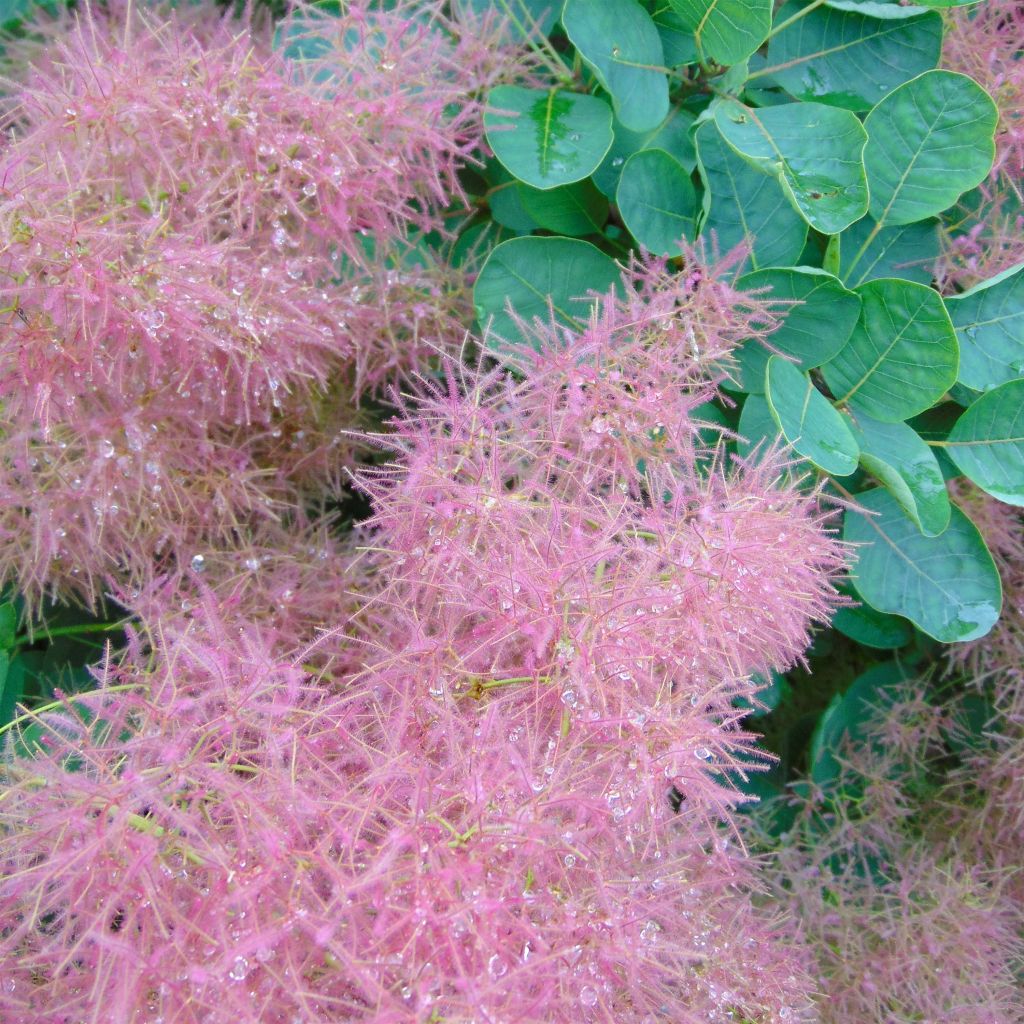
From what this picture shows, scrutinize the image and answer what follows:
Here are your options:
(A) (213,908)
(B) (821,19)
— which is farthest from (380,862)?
(B) (821,19)

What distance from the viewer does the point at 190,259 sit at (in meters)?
0.74

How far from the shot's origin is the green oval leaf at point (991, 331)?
0.91 metres

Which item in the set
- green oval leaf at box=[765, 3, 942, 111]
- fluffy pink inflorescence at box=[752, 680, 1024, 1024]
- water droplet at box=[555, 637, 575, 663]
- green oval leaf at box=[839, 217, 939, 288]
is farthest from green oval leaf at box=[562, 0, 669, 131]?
fluffy pink inflorescence at box=[752, 680, 1024, 1024]

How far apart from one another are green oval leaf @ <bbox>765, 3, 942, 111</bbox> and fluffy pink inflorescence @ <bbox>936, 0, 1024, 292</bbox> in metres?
0.09

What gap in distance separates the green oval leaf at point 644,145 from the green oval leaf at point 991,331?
31 centimetres

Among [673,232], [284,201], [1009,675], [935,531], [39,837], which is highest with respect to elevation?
[284,201]

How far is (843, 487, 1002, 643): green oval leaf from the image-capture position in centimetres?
92

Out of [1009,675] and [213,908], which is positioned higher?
[213,908]

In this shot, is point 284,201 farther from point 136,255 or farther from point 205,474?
point 205,474

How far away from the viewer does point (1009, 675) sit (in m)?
1.03

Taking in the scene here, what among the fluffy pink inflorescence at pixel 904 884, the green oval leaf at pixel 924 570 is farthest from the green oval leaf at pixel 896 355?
the fluffy pink inflorescence at pixel 904 884

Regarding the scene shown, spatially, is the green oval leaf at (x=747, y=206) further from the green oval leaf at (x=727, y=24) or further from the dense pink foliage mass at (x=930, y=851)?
the dense pink foliage mass at (x=930, y=851)

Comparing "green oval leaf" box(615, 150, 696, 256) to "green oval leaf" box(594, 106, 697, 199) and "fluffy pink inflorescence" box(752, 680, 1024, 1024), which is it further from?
"fluffy pink inflorescence" box(752, 680, 1024, 1024)

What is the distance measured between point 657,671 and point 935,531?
1.10 feet
